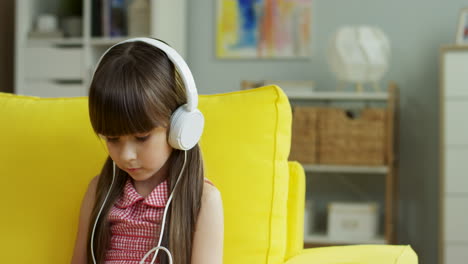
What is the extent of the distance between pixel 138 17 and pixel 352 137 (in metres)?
1.28

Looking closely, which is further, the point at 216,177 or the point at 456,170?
the point at 456,170

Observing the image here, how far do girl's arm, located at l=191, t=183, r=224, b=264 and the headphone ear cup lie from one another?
12 cm

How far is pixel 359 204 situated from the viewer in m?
3.30

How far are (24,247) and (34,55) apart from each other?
2292 mm

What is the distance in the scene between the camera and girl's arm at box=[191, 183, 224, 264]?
1221mm

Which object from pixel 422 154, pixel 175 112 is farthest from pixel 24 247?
pixel 422 154

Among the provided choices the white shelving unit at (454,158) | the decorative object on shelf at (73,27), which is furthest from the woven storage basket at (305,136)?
the decorative object on shelf at (73,27)

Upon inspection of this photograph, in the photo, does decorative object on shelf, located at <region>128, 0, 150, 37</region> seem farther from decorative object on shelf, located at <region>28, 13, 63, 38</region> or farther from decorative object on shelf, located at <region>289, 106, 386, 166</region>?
decorative object on shelf, located at <region>289, 106, 386, 166</region>

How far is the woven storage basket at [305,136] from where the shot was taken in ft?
10.6

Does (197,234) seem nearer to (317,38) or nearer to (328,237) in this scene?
(328,237)

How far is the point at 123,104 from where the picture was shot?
45.3 inches

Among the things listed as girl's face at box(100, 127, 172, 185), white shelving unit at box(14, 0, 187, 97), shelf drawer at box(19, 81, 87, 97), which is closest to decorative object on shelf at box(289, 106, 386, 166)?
white shelving unit at box(14, 0, 187, 97)

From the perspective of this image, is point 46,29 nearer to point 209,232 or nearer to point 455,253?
point 455,253

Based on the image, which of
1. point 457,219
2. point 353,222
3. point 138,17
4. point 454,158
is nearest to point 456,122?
point 454,158
